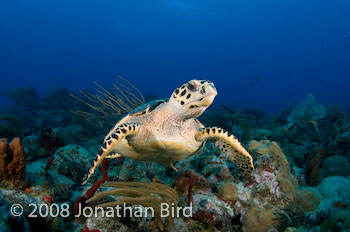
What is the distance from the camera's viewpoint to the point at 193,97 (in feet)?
8.36

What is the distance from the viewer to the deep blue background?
9531 cm

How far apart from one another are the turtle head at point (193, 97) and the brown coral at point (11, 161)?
7.01 ft

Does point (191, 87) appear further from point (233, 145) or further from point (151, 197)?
point (151, 197)

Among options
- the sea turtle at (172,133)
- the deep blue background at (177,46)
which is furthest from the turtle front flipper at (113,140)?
the deep blue background at (177,46)

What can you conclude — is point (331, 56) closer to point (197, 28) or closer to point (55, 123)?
point (197, 28)

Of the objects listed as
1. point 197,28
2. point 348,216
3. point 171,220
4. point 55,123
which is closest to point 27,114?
point 55,123

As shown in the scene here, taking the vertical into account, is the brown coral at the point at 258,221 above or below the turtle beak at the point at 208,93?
below

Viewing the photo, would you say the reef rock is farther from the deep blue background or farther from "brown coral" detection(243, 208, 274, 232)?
the deep blue background

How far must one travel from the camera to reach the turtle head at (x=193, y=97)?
2489 mm

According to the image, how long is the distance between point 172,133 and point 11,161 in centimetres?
213

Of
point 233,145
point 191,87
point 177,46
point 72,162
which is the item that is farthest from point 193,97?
point 177,46

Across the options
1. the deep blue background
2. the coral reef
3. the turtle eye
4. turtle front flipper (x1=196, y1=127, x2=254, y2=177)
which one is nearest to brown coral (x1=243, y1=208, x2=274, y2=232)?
turtle front flipper (x1=196, y1=127, x2=254, y2=177)

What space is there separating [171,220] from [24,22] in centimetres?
12932

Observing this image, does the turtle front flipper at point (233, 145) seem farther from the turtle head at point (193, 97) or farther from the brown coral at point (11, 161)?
the brown coral at point (11, 161)
